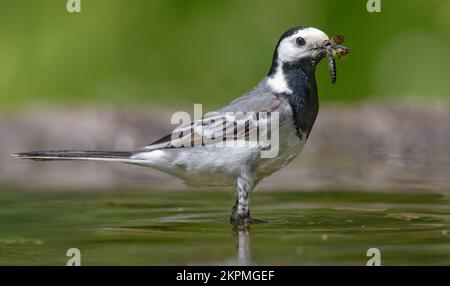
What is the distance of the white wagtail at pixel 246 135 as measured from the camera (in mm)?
5133

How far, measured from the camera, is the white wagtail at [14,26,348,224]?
513 centimetres

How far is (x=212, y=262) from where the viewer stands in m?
3.83

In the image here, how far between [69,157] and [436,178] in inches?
100

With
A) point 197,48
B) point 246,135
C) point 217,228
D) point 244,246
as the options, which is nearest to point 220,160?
point 246,135

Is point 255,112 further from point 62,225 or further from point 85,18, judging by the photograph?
point 85,18

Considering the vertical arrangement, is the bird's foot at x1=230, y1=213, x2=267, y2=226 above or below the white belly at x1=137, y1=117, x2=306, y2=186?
below

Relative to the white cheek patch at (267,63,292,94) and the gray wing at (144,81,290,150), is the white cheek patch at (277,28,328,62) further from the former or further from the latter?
the gray wing at (144,81,290,150)

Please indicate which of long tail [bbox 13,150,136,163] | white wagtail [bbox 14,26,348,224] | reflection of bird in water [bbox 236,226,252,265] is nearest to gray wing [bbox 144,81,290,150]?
white wagtail [bbox 14,26,348,224]

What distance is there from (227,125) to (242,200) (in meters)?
0.36

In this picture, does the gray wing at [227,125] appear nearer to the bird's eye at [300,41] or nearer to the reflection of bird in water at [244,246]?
the bird's eye at [300,41]

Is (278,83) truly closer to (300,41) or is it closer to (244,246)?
(300,41)
